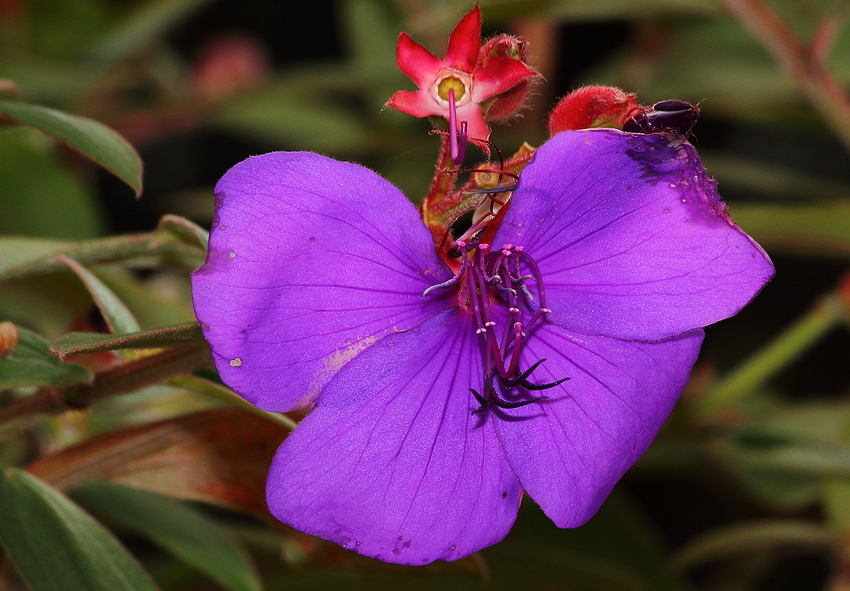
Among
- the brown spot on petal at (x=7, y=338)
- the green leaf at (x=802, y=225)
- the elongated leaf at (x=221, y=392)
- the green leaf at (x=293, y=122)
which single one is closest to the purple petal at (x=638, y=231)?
the elongated leaf at (x=221, y=392)

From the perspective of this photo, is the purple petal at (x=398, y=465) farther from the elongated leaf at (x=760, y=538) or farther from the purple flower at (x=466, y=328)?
the elongated leaf at (x=760, y=538)

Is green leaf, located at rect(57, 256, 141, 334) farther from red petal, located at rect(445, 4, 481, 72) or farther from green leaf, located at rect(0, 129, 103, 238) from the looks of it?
green leaf, located at rect(0, 129, 103, 238)

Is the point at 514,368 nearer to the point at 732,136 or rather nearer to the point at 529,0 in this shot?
the point at 529,0

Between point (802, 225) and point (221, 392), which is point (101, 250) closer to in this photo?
point (221, 392)

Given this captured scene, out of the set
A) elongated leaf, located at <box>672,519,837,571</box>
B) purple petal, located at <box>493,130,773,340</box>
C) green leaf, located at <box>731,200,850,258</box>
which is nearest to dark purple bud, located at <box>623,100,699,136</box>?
purple petal, located at <box>493,130,773,340</box>

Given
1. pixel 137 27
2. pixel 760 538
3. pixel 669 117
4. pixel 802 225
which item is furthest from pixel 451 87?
pixel 137 27

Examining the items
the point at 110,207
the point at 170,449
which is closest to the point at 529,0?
the point at 170,449
